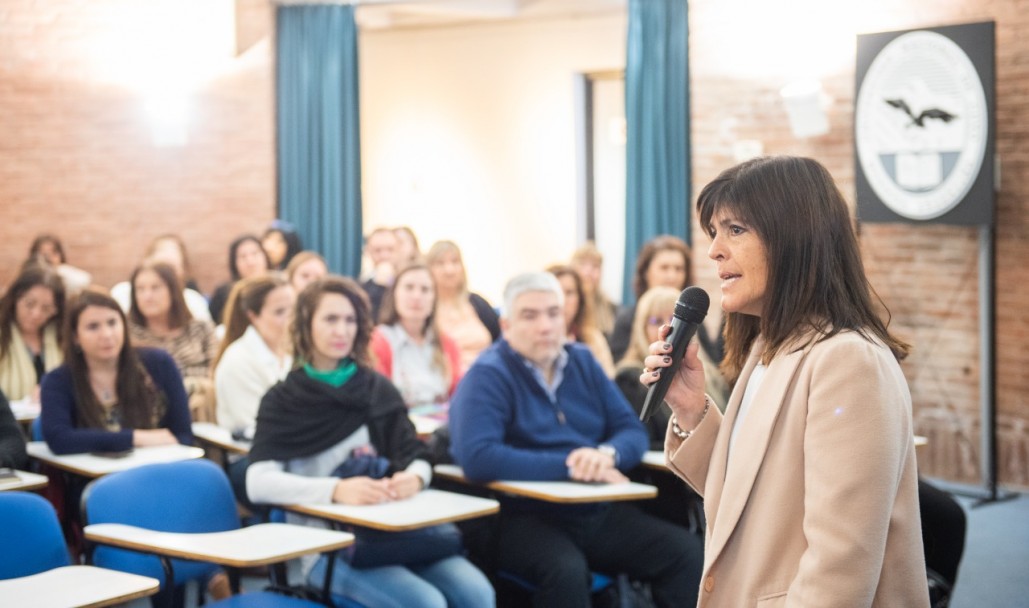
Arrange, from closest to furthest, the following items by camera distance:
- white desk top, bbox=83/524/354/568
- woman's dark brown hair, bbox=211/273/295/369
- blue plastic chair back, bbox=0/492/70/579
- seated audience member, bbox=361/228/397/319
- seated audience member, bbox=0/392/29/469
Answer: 1. white desk top, bbox=83/524/354/568
2. blue plastic chair back, bbox=0/492/70/579
3. seated audience member, bbox=0/392/29/469
4. woman's dark brown hair, bbox=211/273/295/369
5. seated audience member, bbox=361/228/397/319

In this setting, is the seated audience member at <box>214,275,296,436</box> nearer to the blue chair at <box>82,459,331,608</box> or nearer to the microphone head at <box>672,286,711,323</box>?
the blue chair at <box>82,459,331,608</box>

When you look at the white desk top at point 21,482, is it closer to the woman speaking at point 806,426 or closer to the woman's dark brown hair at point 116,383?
the woman's dark brown hair at point 116,383

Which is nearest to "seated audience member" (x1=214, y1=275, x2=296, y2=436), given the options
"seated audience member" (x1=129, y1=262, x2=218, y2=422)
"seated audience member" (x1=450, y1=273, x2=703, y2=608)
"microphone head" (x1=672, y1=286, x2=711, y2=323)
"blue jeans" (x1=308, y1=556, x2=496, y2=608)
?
"seated audience member" (x1=129, y1=262, x2=218, y2=422)

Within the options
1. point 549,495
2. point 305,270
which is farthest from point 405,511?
point 305,270

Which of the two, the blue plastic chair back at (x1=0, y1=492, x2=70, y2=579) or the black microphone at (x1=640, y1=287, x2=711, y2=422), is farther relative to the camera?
the blue plastic chair back at (x1=0, y1=492, x2=70, y2=579)

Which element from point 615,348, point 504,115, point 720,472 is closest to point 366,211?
point 504,115

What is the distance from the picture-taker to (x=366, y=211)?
1089cm

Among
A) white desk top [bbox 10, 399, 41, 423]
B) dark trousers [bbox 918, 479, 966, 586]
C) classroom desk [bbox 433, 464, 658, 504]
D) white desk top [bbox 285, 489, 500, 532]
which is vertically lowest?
dark trousers [bbox 918, 479, 966, 586]

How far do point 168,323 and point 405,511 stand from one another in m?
3.11

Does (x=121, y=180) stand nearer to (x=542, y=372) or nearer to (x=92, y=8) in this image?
(x=92, y=8)

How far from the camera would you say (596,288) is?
7.61 metres

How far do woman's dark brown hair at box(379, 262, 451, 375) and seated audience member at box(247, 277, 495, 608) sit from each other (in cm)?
154

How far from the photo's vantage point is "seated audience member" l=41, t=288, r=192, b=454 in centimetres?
448

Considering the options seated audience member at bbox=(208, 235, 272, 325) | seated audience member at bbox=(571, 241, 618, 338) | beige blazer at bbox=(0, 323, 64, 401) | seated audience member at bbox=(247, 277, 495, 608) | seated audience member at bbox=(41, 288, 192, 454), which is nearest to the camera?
seated audience member at bbox=(247, 277, 495, 608)
